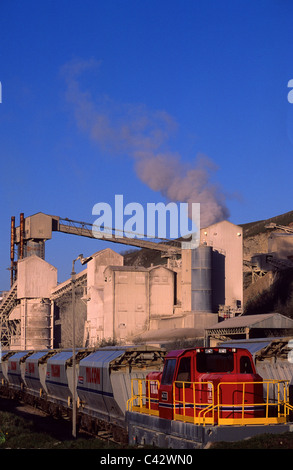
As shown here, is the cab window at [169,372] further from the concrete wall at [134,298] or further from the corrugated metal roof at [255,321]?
the concrete wall at [134,298]

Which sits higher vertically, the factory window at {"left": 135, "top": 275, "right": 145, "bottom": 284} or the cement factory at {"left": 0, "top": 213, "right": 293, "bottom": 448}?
the factory window at {"left": 135, "top": 275, "right": 145, "bottom": 284}

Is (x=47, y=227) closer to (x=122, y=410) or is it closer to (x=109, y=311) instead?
(x=109, y=311)

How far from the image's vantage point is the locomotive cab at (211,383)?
19.4 m

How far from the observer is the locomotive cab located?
19375mm

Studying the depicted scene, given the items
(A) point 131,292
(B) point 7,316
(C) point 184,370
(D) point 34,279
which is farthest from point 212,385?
(B) point 7,316

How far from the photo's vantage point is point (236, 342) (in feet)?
108

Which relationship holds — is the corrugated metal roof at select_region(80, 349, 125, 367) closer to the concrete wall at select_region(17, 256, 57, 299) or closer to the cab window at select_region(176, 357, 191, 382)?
the cab window at select_region(176, 357, 191, 382)

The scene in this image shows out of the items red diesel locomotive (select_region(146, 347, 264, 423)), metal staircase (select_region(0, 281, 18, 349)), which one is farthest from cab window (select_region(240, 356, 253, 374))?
metal staircase (select_region(0, 281, 18, 349))

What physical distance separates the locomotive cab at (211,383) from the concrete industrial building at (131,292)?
65.7 meters

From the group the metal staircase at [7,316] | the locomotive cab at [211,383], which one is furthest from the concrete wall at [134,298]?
the locomotive cab at [211,383]

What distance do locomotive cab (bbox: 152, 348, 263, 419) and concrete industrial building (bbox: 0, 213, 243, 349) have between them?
6569cm

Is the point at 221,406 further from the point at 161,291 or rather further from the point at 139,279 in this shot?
the point at 161,291
